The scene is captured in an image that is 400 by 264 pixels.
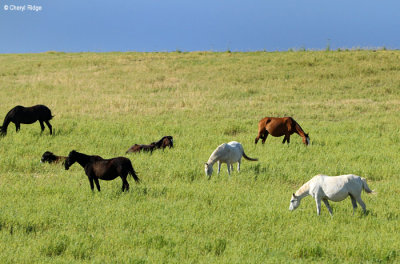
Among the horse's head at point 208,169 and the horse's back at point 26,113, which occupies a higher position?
the horse's back at point 26,113

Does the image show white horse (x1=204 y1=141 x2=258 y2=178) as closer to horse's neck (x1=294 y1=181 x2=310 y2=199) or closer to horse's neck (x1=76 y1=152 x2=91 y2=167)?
horse's neck (x1=76 y1=152 x2=91 y2=167)

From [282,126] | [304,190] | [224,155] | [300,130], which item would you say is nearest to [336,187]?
[304,190]

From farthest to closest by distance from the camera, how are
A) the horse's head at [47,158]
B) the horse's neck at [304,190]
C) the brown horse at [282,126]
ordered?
the brown horse at [282,126] < the horse's head at [47,158] < the horse's neck at [304,190]

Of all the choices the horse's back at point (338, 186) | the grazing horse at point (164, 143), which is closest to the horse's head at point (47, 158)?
the grazing horse at point (164, 143)

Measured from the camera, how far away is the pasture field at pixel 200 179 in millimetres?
8289

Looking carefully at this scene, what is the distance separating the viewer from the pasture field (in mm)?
8289

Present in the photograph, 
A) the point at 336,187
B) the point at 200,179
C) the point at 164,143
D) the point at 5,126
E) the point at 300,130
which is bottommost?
the point at 200,179

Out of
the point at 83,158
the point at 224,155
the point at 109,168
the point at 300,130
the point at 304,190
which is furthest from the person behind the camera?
the point at 300,130

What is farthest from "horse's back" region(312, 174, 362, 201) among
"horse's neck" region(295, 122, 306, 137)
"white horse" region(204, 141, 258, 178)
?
"horse's neck" region(295, 122, 306, 137)

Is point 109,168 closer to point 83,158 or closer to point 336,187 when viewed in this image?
point 83,158

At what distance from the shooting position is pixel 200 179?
13141mm

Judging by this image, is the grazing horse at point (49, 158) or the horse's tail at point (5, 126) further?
the horse's tail at point (5, 126)

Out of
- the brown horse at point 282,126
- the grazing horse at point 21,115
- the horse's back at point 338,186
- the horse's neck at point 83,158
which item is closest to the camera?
the horse's back at point 338,186

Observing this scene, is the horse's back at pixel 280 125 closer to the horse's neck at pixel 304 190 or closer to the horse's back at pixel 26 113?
the horse's neck at pixel 304 190
